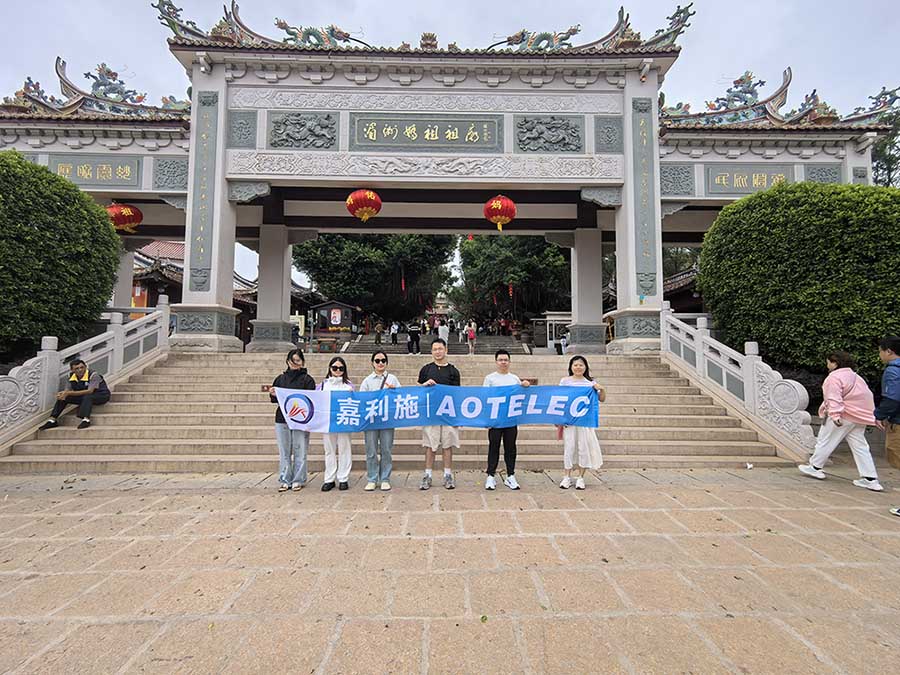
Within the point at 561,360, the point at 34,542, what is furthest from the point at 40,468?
the point at 561,360

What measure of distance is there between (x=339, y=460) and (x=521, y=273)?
17826 mm

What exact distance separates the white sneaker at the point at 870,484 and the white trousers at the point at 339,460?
17.4ft

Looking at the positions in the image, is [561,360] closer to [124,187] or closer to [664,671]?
[664,671]

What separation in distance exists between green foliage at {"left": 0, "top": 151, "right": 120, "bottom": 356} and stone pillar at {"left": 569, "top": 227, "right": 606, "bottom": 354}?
1038 centimetres

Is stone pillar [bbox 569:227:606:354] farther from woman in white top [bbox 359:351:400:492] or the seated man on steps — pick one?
the seated man on steps

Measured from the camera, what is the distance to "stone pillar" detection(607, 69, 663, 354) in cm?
894

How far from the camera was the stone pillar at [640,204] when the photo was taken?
894 cm

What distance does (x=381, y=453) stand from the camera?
4.36 m

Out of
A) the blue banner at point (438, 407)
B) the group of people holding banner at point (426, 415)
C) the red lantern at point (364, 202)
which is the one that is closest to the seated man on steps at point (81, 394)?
the group of people holding banner at point (426, 415)

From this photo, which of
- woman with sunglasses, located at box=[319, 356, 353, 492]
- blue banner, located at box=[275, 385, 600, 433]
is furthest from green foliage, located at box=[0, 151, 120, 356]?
woman with sunglasses, located at box=[319, 356, 353, 492]

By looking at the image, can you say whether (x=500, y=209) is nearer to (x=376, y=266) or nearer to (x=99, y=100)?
(x=99, y=100)

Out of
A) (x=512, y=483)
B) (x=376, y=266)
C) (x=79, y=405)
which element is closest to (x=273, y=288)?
(x=79, y=405)

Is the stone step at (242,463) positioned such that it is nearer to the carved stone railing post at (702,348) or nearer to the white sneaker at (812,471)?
the white sneaker at (812,471)

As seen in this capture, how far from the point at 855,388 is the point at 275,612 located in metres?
5.62
